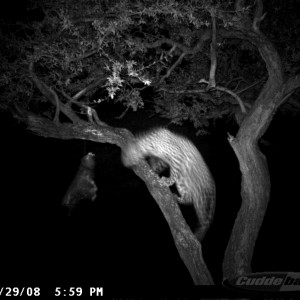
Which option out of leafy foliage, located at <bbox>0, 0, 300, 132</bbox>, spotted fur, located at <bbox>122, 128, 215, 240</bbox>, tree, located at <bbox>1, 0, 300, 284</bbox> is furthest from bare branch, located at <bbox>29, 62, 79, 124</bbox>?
spotted fur, located at <bbox>122, 128, 215, 240</bbox>

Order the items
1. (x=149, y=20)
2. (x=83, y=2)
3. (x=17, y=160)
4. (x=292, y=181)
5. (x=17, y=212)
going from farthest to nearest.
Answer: (x=292, y=181) < (x=17, y=160) < (x=17, y=212) < (x=149, y=20) < (x=83, y=2)

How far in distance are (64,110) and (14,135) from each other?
7.43 metres

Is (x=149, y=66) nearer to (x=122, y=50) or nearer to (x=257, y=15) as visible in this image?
(x=122, y=50)

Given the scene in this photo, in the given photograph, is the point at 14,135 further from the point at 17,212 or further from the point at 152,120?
the point at 152,120

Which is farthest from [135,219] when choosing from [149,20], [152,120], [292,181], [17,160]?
[149,20]

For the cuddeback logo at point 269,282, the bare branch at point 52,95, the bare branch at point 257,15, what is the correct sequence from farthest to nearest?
1. the bare branch at point 52,95
2. the bare branch at point 257,15
3. the cuddeback logo at point 269,282

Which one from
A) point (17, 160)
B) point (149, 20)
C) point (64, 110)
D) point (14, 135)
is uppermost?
point (14, 135)

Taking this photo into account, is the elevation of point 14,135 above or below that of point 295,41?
above

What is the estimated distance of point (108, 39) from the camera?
474cm

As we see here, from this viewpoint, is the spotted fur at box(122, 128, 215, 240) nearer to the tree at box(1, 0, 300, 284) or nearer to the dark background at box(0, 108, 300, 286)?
the tree at box(1, 0, 300, 284)

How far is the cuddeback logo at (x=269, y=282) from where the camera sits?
449 centimetres

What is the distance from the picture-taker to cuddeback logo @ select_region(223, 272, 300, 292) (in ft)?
14.7

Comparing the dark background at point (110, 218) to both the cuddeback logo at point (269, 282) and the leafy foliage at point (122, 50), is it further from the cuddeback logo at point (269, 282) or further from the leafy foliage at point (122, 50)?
the cuddeback logo at point (269, 282)

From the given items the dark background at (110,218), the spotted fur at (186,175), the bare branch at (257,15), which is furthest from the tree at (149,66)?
the dark background at (110,218)
